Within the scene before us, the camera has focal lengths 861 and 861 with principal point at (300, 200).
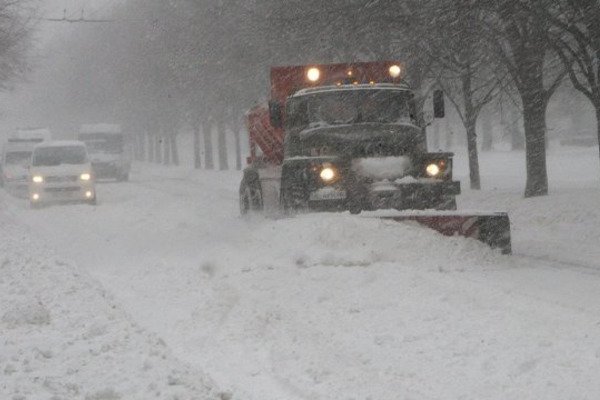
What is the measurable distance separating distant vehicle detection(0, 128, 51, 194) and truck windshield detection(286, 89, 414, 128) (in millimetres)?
18049

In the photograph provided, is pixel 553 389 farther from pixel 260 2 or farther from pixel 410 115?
pixel 260 2

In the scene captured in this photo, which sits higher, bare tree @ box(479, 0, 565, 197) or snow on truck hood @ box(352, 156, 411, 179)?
bare tree @ box(479, 0, 565, 197)

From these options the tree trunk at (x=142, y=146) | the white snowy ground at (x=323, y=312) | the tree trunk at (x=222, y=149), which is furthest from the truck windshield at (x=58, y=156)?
the tree trunk at (x=142, y=146)

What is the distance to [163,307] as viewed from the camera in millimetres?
8539

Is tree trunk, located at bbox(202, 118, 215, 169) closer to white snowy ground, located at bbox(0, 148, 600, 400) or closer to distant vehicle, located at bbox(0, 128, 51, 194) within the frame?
distant vehicle, located at bbox(0, 128, 51, 194)

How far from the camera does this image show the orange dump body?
14781 millimetres

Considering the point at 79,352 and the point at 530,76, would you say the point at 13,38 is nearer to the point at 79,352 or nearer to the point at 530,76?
the point at 530,76

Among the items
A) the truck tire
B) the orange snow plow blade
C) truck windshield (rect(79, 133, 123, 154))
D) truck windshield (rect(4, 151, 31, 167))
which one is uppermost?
truck windshield (rect(79, 133, 123, 154))

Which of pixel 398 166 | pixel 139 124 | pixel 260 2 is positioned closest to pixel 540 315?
pixel 398 166

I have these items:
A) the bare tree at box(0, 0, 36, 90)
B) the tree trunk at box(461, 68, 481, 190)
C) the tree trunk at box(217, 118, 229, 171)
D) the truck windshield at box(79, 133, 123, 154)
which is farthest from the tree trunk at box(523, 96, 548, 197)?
the tree trunk at box(217, 118, 229, 171)

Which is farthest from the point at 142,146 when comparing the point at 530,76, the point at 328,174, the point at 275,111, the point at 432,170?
the point at 328,174

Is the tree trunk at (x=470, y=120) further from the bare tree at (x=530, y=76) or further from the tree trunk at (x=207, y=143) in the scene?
the tree trunk at (x=207, y=143)

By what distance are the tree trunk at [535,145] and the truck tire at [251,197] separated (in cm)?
628

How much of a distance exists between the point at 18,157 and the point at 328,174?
23662 millimetres
